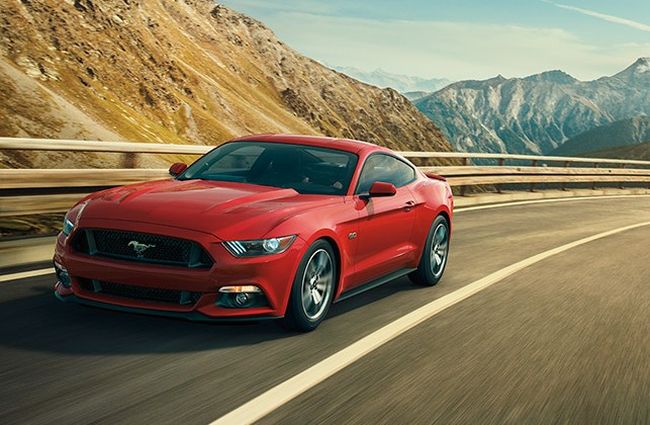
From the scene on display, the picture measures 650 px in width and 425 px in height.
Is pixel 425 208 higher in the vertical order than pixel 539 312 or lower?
higher

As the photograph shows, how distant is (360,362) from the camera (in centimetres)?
528

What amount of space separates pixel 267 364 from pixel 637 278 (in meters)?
5.91

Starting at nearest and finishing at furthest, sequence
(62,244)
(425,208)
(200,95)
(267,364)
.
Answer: (267,364)
(62,244)
(425,208)
(200,95)

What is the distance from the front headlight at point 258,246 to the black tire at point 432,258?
103 inches

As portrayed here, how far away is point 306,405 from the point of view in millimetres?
4363

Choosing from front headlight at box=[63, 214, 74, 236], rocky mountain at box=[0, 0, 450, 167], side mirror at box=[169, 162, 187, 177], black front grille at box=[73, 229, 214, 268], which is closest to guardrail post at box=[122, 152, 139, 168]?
side mirror at box=[169, 162, 187, 177]

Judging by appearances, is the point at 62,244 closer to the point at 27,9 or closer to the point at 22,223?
the point at 22,223

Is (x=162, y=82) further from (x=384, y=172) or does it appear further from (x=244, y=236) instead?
(x=244, y=236)

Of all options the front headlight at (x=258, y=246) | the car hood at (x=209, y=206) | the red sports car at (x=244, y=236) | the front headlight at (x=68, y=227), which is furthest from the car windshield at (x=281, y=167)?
the front headlight at (x=68, y=227)

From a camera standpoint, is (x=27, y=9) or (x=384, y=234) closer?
(x=384, y=234)

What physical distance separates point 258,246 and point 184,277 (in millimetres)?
522

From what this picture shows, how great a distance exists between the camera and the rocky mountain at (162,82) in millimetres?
51000

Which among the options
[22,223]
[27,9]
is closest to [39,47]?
[27,9]

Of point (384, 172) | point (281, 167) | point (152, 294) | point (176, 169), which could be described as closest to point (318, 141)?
point (281, 167)
